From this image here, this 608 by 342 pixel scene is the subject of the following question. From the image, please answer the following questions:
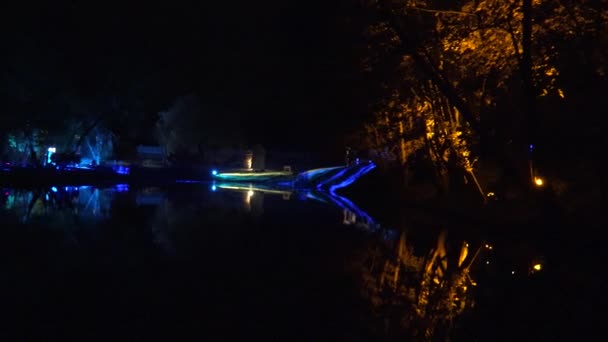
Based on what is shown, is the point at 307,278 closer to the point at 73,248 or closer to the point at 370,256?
the point at 370,256

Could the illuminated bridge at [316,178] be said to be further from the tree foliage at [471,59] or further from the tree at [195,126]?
the tree foliage at [471,59]

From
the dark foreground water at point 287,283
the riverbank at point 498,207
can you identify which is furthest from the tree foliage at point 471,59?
the dark foreground water at point 287,283

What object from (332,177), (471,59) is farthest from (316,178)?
(471,59)

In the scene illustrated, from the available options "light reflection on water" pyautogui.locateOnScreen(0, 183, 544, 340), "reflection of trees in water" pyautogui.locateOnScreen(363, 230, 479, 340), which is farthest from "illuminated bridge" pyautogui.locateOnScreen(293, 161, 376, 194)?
"reflection of trees in water" pyautogui.locateOnScreen(363, 230, 479, 340)

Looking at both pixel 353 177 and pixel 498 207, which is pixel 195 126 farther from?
pixel 498 207

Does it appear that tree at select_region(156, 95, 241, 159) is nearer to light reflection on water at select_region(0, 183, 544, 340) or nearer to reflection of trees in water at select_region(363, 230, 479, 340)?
light reflection on water at select_region(0, 183, 544, 340)

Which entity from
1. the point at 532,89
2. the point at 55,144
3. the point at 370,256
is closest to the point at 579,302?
the point at 370,256
